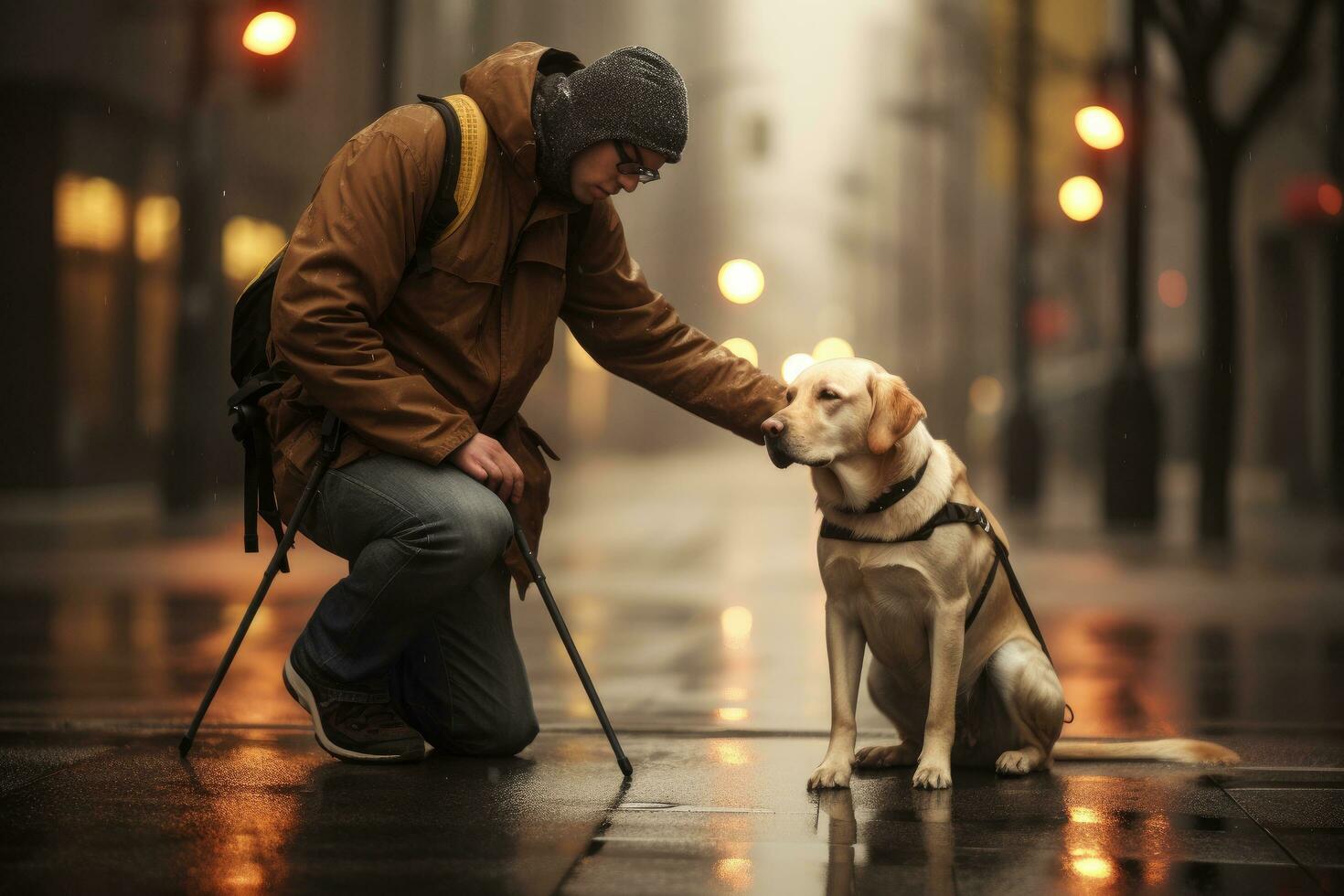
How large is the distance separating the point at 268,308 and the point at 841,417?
5.48 feet

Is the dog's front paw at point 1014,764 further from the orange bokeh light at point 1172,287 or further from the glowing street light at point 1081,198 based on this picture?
the orange bokeh light at point 1172,287

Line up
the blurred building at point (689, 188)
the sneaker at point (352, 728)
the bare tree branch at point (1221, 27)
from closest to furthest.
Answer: the sneaker at point (352, 728) < the bare tree branch at point (1221, 27) < the blurred building at point (689, 188)

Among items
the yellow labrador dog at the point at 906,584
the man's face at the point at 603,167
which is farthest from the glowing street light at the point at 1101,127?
the man's face at the point at 603,167

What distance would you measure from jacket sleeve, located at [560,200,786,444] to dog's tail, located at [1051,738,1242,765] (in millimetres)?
1285

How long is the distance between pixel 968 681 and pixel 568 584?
702 centimetres

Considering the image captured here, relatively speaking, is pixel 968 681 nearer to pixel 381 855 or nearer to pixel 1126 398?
pixel 381 855

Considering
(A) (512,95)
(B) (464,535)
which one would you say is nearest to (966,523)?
(B) (464,535)

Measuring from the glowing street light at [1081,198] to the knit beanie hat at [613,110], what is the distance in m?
11.3

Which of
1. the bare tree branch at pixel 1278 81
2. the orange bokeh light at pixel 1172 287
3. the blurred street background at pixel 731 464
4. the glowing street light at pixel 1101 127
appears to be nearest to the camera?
the blurred street background at pixel 731 464

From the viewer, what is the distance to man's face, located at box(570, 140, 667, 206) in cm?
457

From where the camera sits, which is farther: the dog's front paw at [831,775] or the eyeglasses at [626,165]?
the eyeglasses at [626,165]

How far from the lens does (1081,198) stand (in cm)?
1534

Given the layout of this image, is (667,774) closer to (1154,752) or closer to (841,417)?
(841,417)

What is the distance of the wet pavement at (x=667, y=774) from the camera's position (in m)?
3.62
